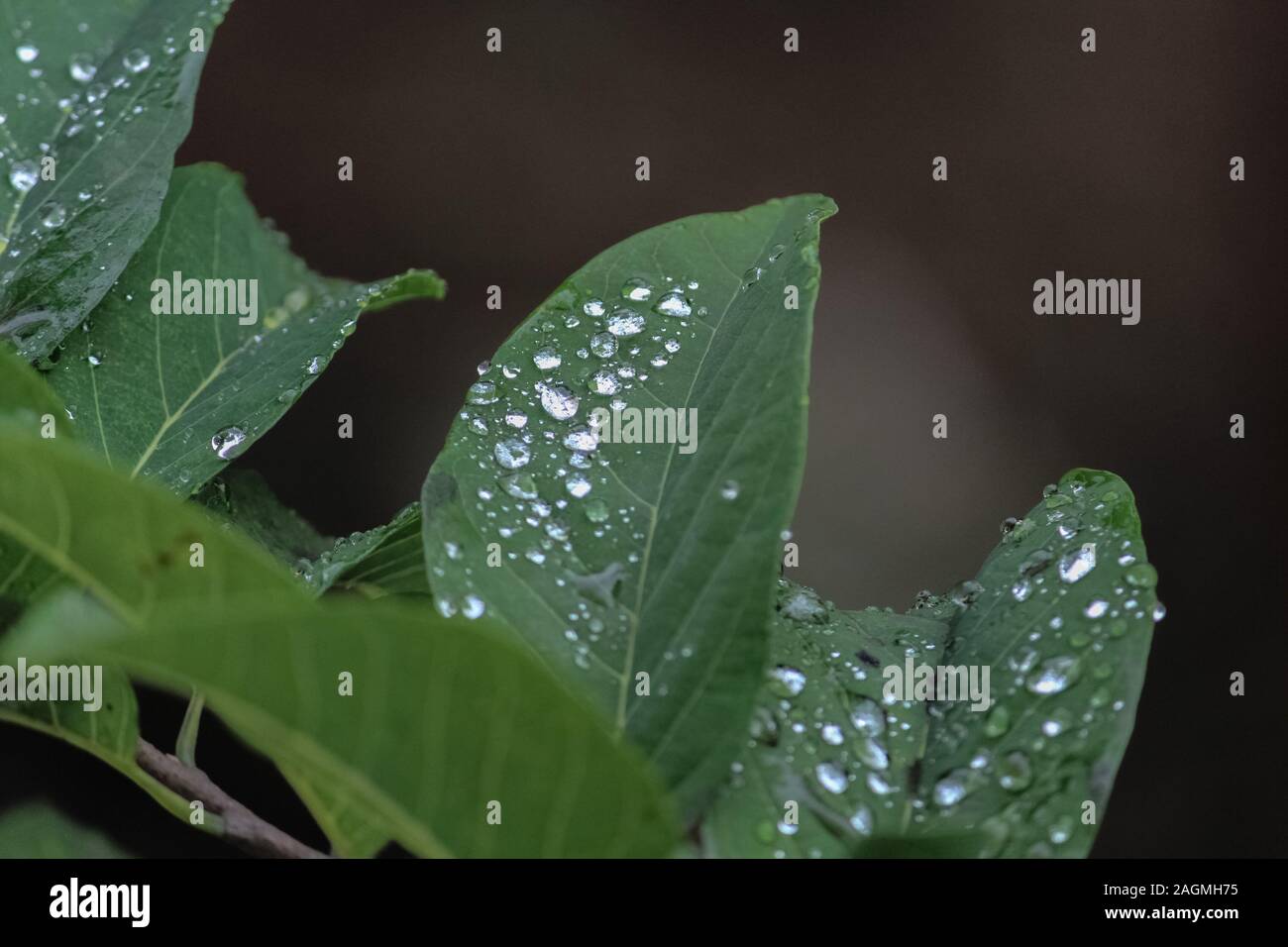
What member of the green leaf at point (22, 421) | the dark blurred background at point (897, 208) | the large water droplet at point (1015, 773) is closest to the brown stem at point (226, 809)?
the green leaf at point (22, 421)

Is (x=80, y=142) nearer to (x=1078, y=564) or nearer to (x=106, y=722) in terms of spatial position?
(x=106, y=722)

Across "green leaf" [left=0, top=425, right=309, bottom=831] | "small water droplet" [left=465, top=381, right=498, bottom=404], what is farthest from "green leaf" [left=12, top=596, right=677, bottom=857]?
"small water droplet" [left=465, top=381, right=498, bottom=404]

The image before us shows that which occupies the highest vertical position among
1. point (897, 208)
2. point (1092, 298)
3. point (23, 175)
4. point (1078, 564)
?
point (897, 208)

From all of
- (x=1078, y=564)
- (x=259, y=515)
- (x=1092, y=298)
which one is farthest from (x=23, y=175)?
(x=1092, y=298)

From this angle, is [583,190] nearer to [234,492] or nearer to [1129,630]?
[234,492]

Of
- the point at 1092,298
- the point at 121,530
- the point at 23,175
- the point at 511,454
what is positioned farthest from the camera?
the point at 1092,298

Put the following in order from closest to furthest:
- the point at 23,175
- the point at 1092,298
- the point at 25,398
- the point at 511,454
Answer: the point at 25,398, the point at 511,454, the point at 23,175, the point at 1092,298

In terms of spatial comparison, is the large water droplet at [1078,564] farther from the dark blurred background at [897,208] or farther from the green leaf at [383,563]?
the dark blurred background at [897,208]

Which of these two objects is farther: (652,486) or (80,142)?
(80,142)
